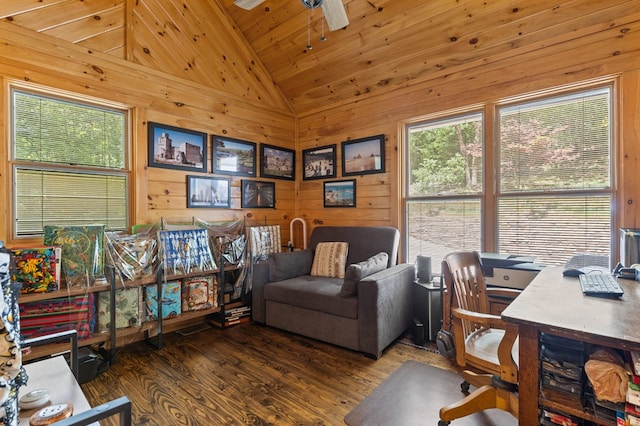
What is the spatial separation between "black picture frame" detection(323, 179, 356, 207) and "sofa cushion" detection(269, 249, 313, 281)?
2.53 ft

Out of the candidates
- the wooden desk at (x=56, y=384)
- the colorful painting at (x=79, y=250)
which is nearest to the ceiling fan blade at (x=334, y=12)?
the colorful painting at (x=79, y=250)

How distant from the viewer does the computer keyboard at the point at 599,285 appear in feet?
4.46

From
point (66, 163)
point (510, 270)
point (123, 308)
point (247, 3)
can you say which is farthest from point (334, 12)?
point (123, 308)

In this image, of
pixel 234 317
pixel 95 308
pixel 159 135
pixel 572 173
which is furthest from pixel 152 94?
pixel 572 173

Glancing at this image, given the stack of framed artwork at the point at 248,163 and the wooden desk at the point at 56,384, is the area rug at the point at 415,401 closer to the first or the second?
the wooden desk at the point at 56,384

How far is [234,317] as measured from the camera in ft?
10.9

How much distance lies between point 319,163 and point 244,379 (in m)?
2.78

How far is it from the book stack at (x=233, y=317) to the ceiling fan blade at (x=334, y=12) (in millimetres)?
2866

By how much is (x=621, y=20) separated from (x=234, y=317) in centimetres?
419

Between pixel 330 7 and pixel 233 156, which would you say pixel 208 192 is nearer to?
pixel 233 156

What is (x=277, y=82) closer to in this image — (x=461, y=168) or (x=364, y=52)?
(x=364, y=52)

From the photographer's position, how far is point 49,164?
2580mm

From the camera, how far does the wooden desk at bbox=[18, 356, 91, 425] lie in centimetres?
110

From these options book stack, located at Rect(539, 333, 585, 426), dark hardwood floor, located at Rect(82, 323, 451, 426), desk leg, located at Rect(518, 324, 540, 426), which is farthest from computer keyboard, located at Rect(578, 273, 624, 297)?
dark hardwood floor, located at Rect(82, 323, 451, 426)
